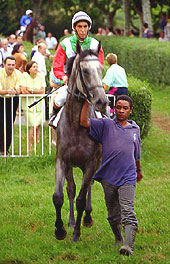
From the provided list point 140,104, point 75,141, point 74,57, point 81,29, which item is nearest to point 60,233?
point 75,141

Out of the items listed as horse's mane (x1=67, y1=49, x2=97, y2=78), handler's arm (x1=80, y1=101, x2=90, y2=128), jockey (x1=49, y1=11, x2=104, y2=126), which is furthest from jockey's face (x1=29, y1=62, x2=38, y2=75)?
handler's arm (x1=80, y1=101, x2=90, y2=128)

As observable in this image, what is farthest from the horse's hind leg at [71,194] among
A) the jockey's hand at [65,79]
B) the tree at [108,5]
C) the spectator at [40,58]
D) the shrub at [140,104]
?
the tree at [108,5]

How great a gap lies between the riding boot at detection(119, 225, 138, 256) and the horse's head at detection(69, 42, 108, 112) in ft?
4.41

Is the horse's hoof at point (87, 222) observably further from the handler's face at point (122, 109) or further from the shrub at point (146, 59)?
the shrub at point (146, 59)

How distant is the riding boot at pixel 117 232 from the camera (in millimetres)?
6141

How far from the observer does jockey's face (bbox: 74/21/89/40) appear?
6657mm

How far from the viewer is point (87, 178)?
642 centimetres

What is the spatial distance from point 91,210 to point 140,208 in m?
0.98

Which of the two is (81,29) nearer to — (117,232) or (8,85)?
(117,232)

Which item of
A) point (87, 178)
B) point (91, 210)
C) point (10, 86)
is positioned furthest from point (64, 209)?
point (10, 86)

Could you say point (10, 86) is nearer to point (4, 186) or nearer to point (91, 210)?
point (4, 186)

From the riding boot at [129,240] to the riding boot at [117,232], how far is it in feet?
0.92

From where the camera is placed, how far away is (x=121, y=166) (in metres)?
5.88

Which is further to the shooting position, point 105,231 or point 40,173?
point 40,173
